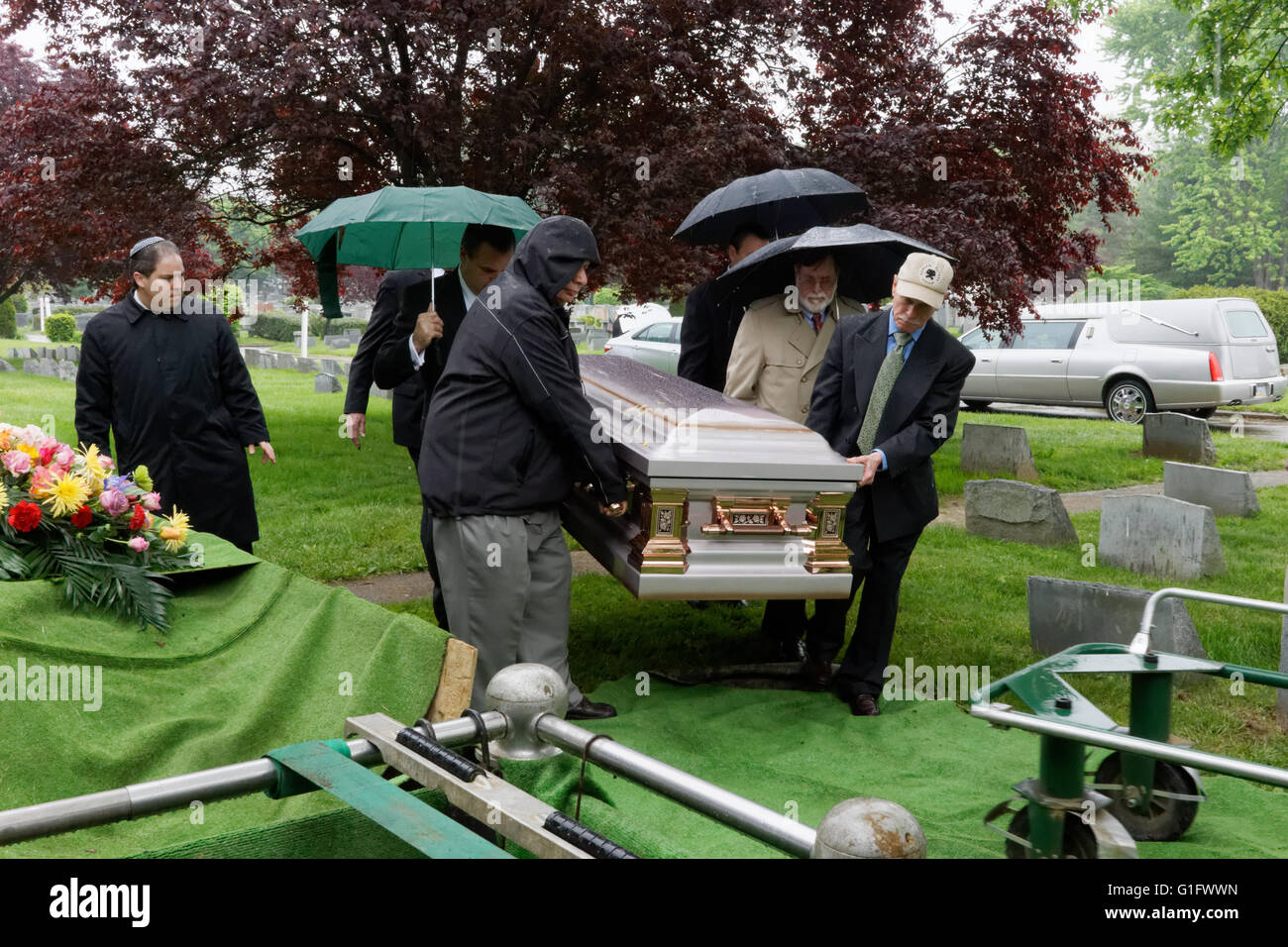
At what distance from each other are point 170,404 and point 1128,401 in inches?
571

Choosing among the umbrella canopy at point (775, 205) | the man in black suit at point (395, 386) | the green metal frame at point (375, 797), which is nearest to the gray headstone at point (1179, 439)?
the umbrella canopy at point (775, 205)

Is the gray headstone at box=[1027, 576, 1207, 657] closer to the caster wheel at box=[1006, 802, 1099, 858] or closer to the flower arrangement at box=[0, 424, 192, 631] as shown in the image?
the caster wheel at box=[1006, 802, 1099, 858]

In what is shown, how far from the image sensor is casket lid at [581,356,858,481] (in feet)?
11.8

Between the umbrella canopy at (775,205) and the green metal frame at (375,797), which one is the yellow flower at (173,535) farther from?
the umbrella canopy at (775,205)

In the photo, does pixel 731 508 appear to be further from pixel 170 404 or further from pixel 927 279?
pixel 170 404

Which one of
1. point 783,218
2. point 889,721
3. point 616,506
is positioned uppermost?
point 783,218

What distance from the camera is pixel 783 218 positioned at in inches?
212

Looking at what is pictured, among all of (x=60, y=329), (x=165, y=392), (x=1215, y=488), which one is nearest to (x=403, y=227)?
(x=165, y=392)

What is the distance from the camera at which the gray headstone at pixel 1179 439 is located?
1134cm

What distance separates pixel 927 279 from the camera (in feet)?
13.4

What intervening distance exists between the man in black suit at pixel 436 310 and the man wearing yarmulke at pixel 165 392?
2.23 ft
